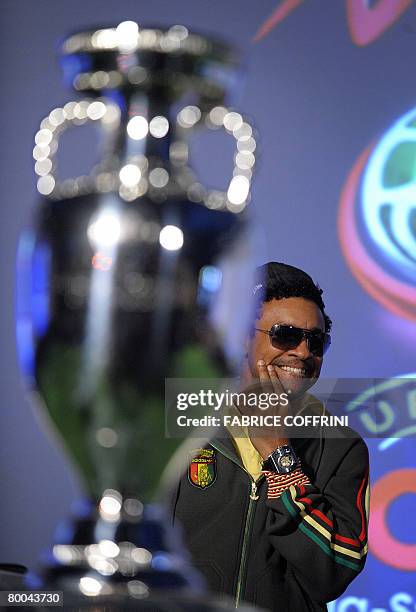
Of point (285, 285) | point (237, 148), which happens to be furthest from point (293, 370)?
point (237, 148)

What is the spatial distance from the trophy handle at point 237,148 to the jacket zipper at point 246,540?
34.9 inches

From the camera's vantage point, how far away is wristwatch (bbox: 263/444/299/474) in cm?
152

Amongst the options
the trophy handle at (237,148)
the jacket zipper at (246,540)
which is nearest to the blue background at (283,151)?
the jacket zipper at (246,540)

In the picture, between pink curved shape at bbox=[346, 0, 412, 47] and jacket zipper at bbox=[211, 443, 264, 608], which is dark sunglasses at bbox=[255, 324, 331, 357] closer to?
jacket zipper at bbox=[211, 443, 264, 608]

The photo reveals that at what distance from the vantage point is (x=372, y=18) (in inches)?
135

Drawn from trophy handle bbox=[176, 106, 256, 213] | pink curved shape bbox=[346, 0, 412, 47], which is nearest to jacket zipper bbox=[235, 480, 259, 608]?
trophy handle bbox=[176, 106, 256, 213]

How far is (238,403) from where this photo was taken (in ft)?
5.42

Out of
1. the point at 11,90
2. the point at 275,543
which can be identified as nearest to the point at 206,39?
the point at 275,543

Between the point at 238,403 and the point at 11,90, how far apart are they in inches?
86.4

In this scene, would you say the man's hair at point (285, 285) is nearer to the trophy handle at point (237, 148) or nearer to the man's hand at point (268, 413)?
the man's hand at point (268, 413)

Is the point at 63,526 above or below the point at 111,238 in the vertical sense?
below

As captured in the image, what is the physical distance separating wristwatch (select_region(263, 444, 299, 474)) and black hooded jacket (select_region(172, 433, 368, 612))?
0.05m

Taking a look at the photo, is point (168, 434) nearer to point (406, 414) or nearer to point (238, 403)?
point (238, 403)

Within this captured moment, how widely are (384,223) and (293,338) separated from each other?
5.96 feet
